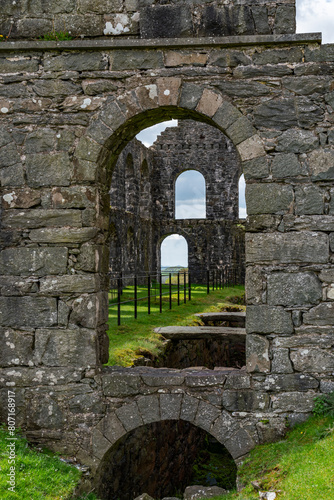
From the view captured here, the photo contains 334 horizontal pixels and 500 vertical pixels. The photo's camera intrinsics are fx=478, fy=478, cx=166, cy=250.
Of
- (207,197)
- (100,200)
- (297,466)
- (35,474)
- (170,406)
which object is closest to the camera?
(297,466)

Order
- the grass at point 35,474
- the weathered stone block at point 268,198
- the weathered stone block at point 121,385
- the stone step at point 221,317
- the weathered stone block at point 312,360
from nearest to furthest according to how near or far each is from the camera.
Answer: the grass at point 35,474 < the weathered stone block at point 312,360 < the weathered stone block at point 268,198 < the weathered stone block at point 121,385 < the stone step at point 221,317

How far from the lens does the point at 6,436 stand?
5168 millimetres

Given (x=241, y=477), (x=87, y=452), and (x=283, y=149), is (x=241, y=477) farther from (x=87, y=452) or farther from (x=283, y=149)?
(x=283, y=149)

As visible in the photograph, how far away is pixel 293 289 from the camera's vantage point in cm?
514

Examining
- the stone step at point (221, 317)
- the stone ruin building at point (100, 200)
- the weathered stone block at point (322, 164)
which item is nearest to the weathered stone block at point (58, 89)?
the stone ruin building at point (100, 200)

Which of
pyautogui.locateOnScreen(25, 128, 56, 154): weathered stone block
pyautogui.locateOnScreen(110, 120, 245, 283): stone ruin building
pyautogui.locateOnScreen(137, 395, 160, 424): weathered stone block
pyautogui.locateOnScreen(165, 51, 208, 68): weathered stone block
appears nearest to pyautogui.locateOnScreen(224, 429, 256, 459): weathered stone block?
pyautogui.locateOnScreen(137, 395, 160, 424): weathered stone block

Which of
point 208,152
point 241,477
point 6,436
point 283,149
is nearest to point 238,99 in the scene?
point 283,149

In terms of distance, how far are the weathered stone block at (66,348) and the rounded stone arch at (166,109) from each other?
1836mm

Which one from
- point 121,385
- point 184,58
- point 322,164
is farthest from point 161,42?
point 121,385

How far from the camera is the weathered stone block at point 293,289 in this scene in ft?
16.8

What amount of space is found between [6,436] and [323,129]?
15.7 feet

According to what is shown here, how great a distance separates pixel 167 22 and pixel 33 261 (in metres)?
3.12

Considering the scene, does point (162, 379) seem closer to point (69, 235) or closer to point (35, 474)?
point (35, 474)

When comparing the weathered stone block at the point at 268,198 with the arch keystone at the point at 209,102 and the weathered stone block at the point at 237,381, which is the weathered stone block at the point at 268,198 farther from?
the weathered stone block at the point at 237,381
